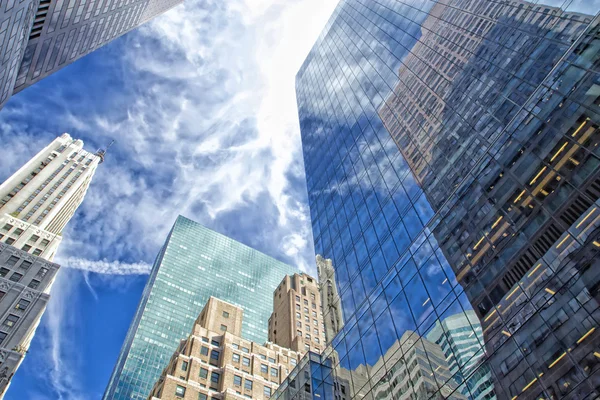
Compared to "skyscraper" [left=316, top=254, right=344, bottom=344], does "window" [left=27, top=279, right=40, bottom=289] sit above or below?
below

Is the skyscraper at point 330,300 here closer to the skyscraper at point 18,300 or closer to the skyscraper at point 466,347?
the skyscraper at point 466,347

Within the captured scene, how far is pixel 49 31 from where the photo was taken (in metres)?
54.2

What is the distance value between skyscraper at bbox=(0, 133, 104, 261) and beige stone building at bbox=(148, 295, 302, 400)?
152 feet

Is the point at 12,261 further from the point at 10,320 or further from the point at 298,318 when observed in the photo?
the point at 298,318

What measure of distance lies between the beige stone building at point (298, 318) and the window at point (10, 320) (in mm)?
49438

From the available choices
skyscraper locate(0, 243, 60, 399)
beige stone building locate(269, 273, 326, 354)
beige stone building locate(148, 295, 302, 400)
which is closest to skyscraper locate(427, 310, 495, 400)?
beige stone building locate(148, 295, 302, 400)

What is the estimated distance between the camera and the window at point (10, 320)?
73.2 m

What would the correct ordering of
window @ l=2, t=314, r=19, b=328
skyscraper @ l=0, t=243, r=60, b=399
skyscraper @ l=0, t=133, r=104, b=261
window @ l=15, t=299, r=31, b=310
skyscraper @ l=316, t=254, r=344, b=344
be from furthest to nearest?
skyscraper @ l=0, t=133, r=104, b=261 → window @ l=15, t=299, r=31, b=310 → window @ l=2, t=314, r=19, b=328 → skyscraper @ l=0, t=243, r=60, b=399 → skyscraper @ l=316, t=254, r=344, b=344

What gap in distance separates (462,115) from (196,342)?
187ft

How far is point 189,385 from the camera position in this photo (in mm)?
62969

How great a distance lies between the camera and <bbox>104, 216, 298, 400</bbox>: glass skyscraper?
125m

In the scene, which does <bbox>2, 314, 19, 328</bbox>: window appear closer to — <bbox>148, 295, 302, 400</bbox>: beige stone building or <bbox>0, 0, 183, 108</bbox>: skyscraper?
<bbox>148, 295, 302, 400</bbox>: beige stone building

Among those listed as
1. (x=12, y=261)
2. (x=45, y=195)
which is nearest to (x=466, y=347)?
(x=12, y=261)

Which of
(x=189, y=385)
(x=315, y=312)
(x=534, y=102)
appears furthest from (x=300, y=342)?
(x=534, y=102)
